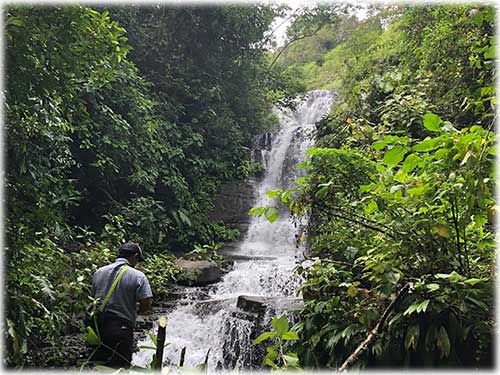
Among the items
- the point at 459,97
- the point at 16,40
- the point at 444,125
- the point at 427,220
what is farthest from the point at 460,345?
the point at 459,97

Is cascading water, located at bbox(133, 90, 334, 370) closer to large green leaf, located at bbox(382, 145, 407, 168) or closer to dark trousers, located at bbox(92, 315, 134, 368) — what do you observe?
dark trousers, located at bbox(92, 315, 134, 368)

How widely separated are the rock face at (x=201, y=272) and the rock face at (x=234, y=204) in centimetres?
339

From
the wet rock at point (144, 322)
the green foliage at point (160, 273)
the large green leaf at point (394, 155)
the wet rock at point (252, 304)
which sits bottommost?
the wet rock at point (144, 322)

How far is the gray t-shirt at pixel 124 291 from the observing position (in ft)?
11.7

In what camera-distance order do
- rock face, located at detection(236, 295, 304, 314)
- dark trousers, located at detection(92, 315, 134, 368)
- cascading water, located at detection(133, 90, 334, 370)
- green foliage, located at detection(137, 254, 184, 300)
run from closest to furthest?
dark trousers, located at detection(92, 315, 134, 368), cascading water, located at detection(133, 90, 334, 370), rock face, located at detection(236, 295, 304, 314), green foliage, located at detection(137, 254, 184, 300)

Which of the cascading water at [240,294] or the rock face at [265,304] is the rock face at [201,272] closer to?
the cascading water at [240,294]

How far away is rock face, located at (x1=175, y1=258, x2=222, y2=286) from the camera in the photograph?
27.5 feet

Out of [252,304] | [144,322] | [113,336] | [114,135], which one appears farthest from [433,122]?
[114,135]

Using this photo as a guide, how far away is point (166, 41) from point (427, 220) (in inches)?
413

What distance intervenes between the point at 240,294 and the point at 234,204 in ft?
17.0

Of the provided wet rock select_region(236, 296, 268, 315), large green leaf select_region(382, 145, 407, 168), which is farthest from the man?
wet rock select_region(236, 296, 268, 315)

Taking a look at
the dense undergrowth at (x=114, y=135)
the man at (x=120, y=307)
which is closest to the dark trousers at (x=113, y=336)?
the man at (x=120, y=307)

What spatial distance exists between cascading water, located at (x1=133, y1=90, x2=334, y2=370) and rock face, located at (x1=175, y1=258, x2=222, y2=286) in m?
0.21

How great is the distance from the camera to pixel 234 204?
42.7ft
